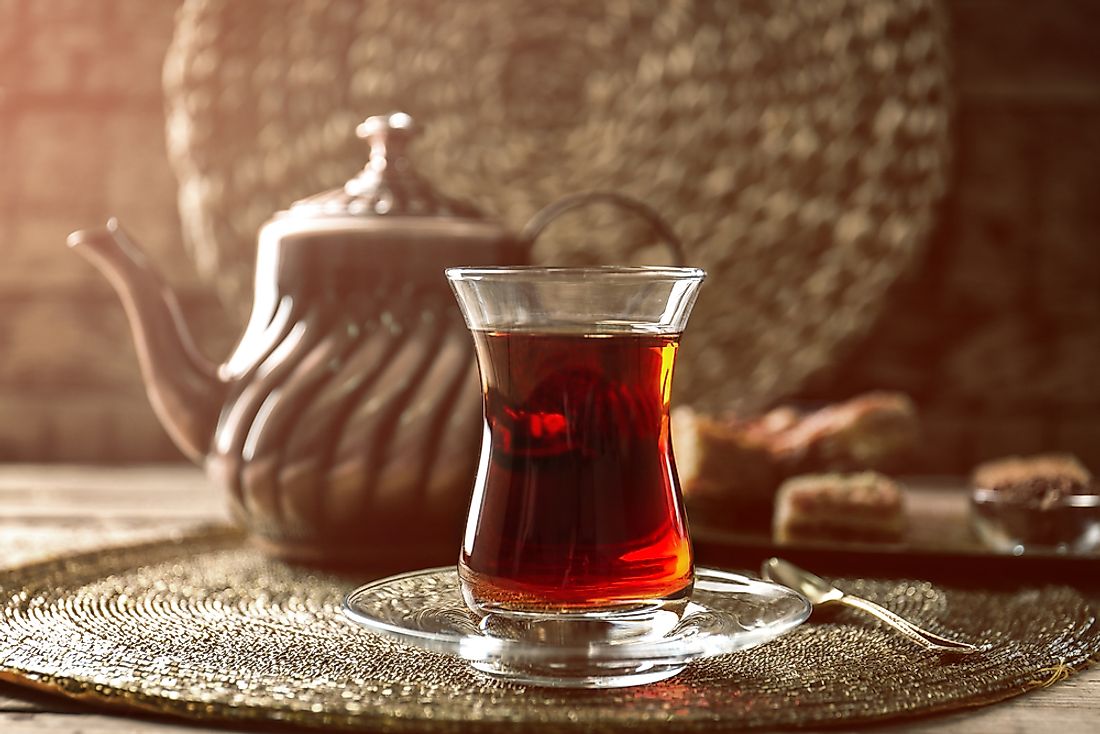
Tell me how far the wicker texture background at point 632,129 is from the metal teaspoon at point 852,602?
1211 millimetres

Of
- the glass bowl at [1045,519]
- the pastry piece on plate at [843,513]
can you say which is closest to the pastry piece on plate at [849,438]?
the pastry piece on plate at [843,513]

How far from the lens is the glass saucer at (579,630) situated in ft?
1.75

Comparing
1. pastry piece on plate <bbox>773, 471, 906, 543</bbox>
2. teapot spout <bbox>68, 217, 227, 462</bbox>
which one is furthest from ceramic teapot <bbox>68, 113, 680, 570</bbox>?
pastry piece on plate <bbox>773, 471, 906, 543</bbox>

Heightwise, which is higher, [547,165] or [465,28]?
[465,28]

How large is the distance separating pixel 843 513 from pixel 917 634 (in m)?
0.39

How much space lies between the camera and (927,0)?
1.92m

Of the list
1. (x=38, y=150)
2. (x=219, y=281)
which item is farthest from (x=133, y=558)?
(x=38, y=150)

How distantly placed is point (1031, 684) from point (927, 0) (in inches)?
61.4

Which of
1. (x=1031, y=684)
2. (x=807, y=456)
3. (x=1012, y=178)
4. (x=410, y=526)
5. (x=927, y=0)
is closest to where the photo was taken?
(x=1031, y=684)

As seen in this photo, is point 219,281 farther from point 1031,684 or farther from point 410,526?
point 1031,684

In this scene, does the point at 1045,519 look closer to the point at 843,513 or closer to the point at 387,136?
the point at 843,513

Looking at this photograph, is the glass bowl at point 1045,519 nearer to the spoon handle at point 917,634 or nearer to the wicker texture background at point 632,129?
the spoon handle at point 917,634

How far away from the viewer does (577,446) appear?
64cm

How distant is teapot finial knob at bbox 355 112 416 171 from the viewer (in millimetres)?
978
